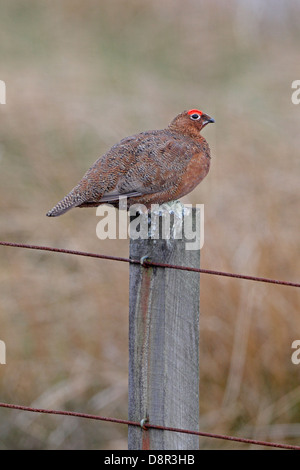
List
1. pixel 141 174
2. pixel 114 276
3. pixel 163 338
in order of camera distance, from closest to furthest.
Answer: pixel 163 338 → pixel 141 174 → pixel 114 276

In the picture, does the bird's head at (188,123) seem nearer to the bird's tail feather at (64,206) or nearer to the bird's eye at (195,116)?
the bird's eye at (195,116)

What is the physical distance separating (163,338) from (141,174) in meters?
0.69

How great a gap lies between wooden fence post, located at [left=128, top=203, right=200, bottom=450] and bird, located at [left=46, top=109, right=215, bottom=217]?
40cm

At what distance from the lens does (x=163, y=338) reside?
2656mm

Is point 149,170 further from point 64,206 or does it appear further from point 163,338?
point 163,338

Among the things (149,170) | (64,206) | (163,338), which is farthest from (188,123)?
(163,338)

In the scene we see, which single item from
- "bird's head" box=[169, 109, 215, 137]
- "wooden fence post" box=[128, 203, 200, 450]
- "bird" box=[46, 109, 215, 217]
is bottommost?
"wooden fence post" box=[128, 203, 200, 450]

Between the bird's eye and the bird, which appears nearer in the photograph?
the bird

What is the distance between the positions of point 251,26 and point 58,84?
12.0ft

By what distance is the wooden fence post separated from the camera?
265 cm

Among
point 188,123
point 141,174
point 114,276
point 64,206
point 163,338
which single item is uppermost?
point 114,276

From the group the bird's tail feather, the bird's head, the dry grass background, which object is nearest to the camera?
the bird's tail feather

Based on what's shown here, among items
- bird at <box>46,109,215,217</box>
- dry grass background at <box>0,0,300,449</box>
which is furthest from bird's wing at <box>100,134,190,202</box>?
dry grass background at <box>0,0,300,449</box>

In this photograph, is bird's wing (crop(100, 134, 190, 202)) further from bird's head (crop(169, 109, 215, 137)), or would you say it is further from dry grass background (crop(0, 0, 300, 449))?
dry grass background (crop(0, 0, 300, 449))
